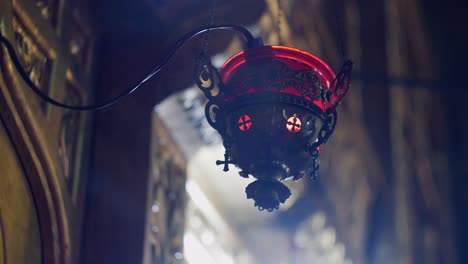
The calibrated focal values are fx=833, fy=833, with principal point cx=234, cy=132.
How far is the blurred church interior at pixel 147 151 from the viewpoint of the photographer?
8.83ft

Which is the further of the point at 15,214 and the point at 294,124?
the point at 15,214

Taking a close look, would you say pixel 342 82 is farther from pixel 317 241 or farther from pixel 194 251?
pixel 317 241

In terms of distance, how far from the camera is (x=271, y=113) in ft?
7.32

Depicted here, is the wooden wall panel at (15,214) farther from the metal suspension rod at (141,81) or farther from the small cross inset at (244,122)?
the small cross inset at (244,122)

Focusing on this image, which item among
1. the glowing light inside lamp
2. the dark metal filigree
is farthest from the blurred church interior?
the glowing light inside lamp

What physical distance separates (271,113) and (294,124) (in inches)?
2.7

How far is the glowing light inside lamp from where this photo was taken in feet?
7.34

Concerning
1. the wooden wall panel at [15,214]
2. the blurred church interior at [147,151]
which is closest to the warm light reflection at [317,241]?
the blurred church interior at [147,151]

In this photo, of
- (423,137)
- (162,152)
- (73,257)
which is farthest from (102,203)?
(423,137)

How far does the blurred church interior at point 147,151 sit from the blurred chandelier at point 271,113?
0.29 meters

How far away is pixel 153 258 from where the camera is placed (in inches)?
127

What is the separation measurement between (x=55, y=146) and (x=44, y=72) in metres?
0.26

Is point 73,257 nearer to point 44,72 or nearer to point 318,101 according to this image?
point 44,72

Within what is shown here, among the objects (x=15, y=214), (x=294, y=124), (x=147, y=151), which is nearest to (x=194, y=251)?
(x=147, y=151)
